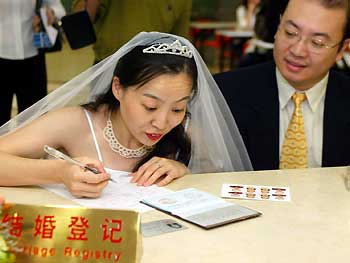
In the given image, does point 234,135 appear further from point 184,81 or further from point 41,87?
point 41,87

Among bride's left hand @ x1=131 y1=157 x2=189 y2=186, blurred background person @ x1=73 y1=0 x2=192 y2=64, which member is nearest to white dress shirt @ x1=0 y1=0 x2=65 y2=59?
blurred background person @ x1=73 y1=0 x2=192 y2=64

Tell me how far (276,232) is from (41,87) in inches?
78.6

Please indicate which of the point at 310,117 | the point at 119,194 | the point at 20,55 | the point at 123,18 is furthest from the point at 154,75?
the point at 20,55

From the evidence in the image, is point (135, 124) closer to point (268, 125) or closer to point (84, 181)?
point (84, 181)

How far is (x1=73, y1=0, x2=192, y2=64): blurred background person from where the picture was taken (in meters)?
3.05

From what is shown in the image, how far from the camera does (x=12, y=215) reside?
114 cm

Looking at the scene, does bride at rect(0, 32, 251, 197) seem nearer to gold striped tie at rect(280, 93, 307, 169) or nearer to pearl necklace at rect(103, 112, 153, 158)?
pearl necklace at rect(103, 112, 153, 158)

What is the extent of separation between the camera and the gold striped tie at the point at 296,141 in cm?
229

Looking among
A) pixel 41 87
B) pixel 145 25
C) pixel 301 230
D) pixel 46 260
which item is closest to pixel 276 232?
pixel 301 230

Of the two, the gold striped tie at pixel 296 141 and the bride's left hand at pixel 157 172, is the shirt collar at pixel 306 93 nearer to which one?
the gold striped tie at pixel 296 141

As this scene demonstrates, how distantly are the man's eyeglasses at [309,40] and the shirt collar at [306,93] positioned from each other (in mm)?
168

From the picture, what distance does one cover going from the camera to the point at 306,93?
2318 mm

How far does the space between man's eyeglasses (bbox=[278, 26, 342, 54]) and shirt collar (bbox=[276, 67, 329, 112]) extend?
17 cm

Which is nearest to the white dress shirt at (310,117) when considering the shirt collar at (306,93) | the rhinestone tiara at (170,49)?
the shirt collar at (306,93)
